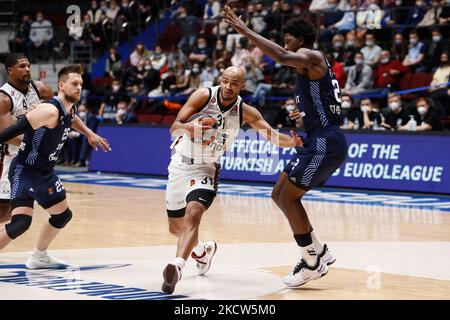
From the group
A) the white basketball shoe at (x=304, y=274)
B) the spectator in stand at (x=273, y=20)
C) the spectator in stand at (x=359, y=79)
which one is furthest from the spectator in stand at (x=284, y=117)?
the white basketball shoe at (x=304, y=274)

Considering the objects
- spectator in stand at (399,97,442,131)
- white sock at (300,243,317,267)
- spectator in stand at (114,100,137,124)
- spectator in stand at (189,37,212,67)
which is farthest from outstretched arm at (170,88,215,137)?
spectator in stand at (189,37,212,67)

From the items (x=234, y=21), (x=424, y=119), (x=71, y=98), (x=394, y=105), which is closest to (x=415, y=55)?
(x=394, y=105)

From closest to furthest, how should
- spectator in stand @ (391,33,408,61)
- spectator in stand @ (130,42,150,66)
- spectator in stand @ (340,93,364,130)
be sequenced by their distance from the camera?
spectator in stand @ (340,93,364,130) < spectator in stand @ (391,33,408,61) < spectator in stand @ (130,42,150,66)

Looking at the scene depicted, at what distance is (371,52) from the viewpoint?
800 inches

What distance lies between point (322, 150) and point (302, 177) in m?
0.30

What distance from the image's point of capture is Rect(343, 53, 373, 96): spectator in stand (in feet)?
64.3

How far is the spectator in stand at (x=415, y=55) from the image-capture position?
19.6 metres

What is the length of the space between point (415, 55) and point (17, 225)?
1295 centimetres

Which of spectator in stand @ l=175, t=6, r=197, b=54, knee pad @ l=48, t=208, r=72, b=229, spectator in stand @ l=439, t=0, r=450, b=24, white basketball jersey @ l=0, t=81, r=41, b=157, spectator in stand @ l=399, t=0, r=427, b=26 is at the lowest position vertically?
knee pad @ l=48, t=208, r=72, b=229

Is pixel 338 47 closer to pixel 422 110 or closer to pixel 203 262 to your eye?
pixel 422 110

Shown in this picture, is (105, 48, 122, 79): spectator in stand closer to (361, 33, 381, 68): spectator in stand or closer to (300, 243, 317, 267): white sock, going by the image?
(361, 33, 381, 68): spectator in stand

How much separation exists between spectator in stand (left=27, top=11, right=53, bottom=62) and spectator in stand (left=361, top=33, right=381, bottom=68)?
447 inches

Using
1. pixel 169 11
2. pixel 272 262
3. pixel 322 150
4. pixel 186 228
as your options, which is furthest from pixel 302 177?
pixel 169 11
